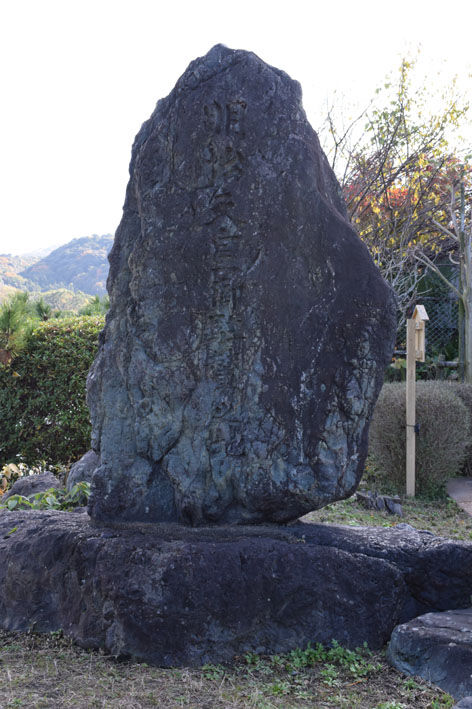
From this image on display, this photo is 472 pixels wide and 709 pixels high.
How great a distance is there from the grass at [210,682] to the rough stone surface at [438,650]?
5 cm

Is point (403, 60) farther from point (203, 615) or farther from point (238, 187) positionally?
point (203, 615)

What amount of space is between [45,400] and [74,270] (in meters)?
72.8

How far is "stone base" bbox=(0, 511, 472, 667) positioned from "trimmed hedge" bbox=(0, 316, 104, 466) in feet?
14.1

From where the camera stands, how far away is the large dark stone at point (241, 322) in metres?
3.34

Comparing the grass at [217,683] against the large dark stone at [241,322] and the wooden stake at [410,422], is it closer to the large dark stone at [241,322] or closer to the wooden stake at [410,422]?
the large dark stone at [241,322]

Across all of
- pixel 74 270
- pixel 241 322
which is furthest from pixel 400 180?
pixel 74 270

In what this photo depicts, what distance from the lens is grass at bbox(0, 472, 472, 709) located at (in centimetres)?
256

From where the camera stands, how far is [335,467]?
3.38 meters

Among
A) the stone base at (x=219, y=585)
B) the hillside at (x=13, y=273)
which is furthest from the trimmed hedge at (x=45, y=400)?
the hillside at (x=13, y=273)

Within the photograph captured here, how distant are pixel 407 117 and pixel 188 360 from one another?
827 cm

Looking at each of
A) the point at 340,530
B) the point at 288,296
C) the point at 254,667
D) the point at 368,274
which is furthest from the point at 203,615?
the point at 368,274

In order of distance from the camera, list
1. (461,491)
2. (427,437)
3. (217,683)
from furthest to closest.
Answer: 1. (461,491)
2. (427,437)
3. (217,683)

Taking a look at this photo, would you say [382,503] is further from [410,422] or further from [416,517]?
[410,422]

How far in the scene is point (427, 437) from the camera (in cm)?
734
